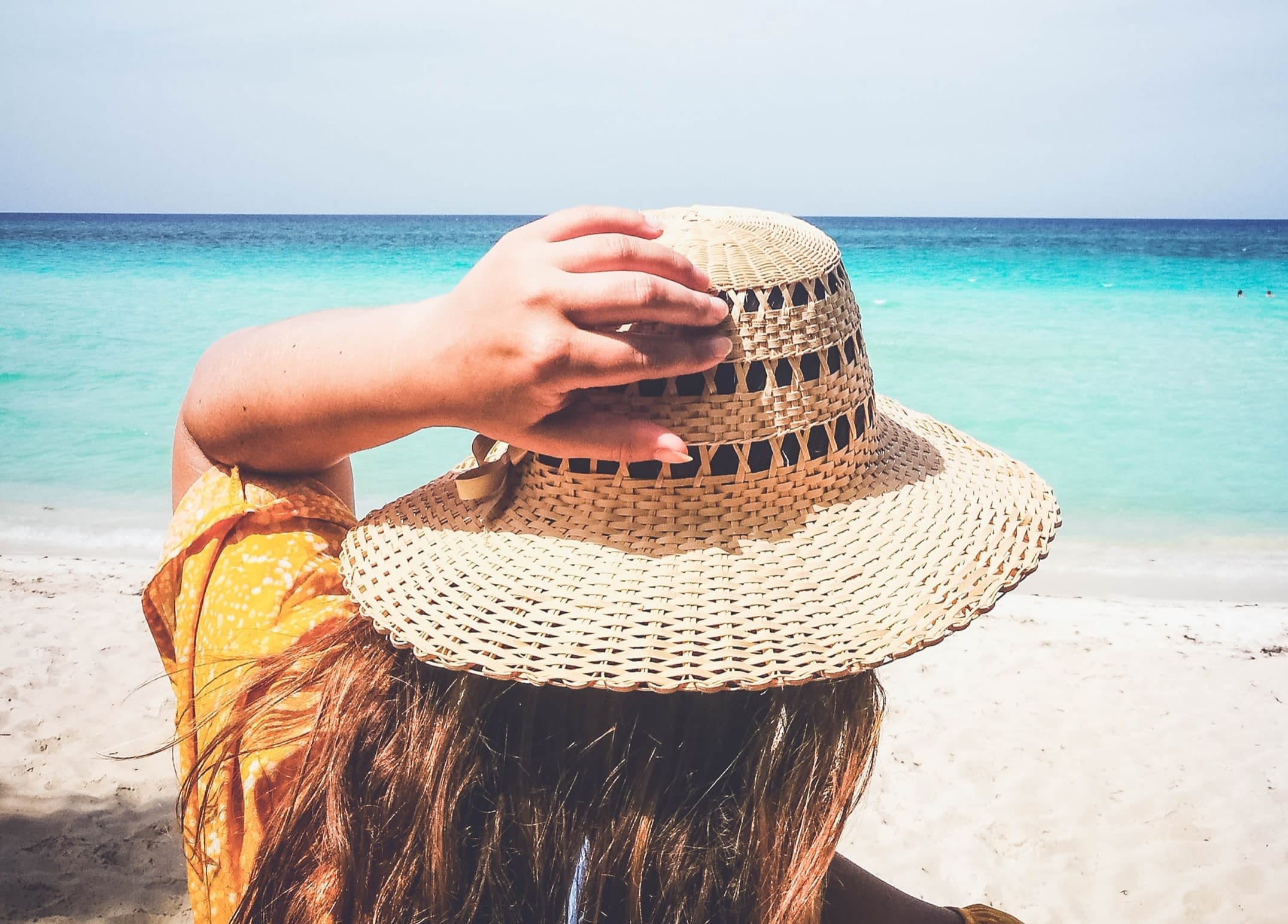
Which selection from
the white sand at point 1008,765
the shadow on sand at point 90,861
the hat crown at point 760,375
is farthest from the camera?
the white sand at point 1008,765

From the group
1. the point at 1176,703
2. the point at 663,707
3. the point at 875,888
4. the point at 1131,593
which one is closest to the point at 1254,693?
the point at 1176,703

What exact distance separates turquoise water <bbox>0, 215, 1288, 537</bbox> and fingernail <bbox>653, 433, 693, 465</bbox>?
248mm

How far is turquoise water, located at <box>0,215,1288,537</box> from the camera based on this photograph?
817 cm

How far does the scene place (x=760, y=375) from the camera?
87cm

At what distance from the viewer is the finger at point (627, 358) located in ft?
2.46

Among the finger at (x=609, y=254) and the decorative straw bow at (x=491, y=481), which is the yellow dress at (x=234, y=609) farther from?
the finger at (x=609, y=254)

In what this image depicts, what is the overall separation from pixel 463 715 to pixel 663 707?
0.21 m

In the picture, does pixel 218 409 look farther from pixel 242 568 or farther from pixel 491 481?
pixel 491 481

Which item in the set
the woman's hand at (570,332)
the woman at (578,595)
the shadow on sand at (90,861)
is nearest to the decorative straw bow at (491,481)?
the woman at (578,595)

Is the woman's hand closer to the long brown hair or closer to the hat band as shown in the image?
the hat band

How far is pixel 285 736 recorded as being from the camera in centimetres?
97

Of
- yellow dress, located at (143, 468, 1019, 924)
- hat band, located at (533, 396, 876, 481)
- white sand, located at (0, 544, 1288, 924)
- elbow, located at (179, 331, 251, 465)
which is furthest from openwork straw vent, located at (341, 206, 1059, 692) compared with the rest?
white sand, located at (0, 544, 1288, 924)

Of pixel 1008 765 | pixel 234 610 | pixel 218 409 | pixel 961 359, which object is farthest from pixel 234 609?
pixel 961 359

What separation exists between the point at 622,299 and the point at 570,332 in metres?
0.05
